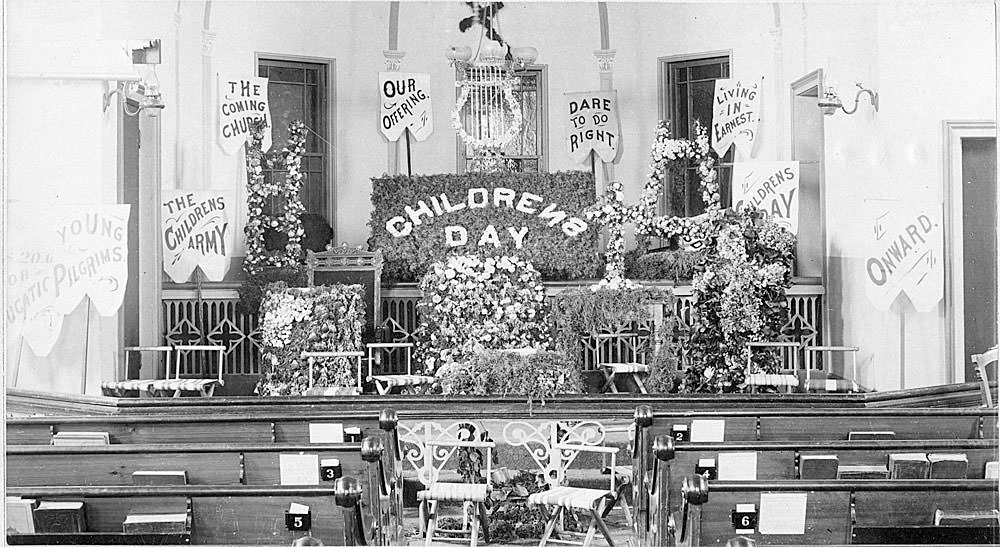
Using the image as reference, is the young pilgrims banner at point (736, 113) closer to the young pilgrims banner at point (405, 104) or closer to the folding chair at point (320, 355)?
the young pilgrims banner at point (405, 104)

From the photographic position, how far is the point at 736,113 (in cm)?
1265

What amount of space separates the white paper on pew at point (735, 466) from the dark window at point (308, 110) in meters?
9.44

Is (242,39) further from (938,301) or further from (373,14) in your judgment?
(938,301)

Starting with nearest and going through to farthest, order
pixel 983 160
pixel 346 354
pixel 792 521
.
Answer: pixel 792 521 → pixel 983 160 → pixel 346 354

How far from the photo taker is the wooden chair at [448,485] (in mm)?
5715

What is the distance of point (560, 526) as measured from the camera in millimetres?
6766

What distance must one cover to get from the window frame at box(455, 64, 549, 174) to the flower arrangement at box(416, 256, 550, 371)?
3247 millimetres

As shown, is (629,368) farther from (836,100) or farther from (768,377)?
(836,100)

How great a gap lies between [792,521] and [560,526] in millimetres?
2804

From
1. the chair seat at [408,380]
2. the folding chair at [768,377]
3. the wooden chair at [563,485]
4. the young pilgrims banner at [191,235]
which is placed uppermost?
the young pilgrims banner at [191,235]

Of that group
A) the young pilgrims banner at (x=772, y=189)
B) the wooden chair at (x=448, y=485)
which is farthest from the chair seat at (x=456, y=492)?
the young pilgrims banner at (x=772, y=189)

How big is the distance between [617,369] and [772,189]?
8.21ft

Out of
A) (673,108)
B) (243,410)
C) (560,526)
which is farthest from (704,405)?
(673,108)

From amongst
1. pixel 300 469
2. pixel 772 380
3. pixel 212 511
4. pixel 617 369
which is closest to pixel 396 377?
pixel 617 369
